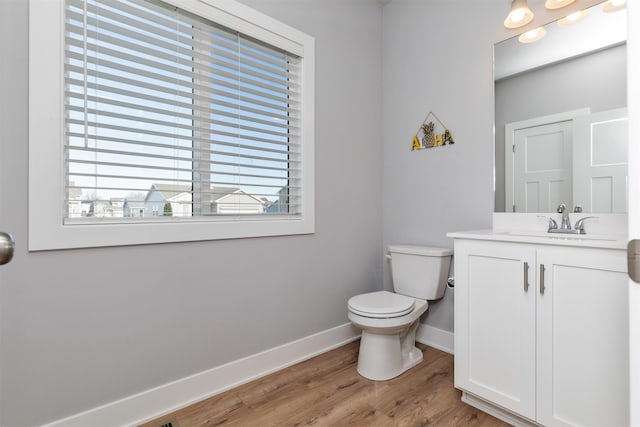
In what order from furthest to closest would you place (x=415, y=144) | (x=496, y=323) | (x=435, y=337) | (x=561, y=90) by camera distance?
(x=415, y=144), (x=435, y=337), (x=561, y=90), (x=496, y=323)

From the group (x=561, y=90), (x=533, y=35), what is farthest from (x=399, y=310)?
(x=533, y=35)

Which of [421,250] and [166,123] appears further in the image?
[421,250]

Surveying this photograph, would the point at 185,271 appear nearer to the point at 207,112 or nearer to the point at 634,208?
the point at 207,112

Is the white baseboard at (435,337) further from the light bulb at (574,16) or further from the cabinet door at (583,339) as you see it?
the light bulb at (574,16)

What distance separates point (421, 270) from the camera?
2172 millimetres

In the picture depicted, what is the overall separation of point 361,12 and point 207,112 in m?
1.52

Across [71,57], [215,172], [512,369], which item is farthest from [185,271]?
[512,369]

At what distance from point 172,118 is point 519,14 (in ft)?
6.40

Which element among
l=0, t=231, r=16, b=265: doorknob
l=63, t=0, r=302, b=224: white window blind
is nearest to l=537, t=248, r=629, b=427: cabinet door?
l=63, t=0, r=302, b=224: white window blind

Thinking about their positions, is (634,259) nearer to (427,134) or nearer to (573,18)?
(573,18)

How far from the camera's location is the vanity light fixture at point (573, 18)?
1649 mm

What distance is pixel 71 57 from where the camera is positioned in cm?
135

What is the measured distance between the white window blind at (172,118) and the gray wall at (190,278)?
0.58 feet

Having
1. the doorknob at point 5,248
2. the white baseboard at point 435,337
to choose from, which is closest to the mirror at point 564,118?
the white baseboard at point 435,337
